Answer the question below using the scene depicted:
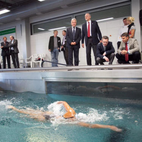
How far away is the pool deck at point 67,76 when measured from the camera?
257 cm

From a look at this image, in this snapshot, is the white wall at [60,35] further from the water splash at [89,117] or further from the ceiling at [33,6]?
the water splash at [89,117]

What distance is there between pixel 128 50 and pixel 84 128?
211 cm

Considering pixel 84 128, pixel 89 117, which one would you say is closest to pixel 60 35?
pixel 89 117

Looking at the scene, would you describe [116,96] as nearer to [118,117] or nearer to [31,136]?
[118,117]

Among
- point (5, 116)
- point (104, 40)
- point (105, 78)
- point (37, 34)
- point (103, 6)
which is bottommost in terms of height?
point (5, 116)

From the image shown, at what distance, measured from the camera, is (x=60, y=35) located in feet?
28.7

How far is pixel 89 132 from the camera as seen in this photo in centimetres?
155

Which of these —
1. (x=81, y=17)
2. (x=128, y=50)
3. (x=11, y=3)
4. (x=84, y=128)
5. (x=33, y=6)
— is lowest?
(x=84, y=128)

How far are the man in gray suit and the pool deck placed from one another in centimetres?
49

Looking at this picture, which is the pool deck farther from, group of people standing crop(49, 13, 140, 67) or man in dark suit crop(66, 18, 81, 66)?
man in dark suit crop(66, 18, 81, 66)

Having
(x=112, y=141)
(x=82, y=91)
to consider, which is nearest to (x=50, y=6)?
(x=82, y=91)

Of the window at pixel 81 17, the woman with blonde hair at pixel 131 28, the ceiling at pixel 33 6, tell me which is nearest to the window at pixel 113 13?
the window at pixel 81 17

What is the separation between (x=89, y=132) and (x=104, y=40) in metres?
2.39

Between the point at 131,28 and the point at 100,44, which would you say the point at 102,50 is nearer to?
the point at 100,44
